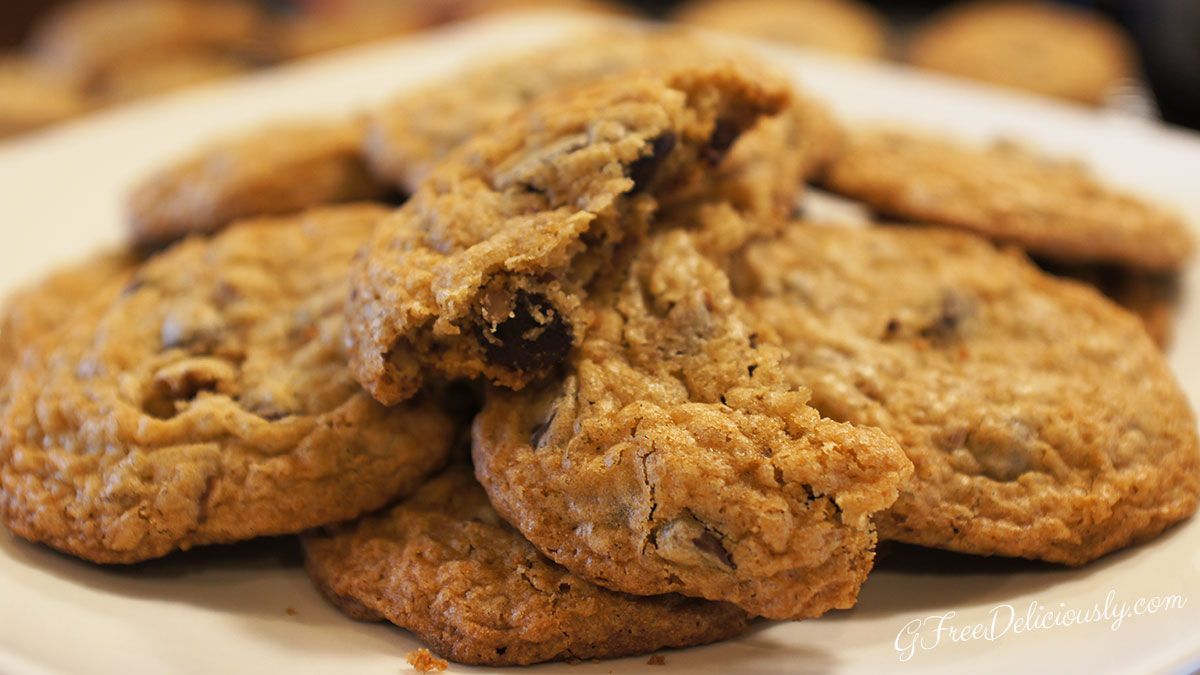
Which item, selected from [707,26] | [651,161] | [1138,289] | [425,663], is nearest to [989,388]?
[651,161]

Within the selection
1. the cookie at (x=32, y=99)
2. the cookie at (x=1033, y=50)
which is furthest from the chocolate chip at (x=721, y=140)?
the cookie at (x=32, y=99)

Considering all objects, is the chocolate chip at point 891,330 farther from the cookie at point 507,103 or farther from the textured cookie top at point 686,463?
the cookie at point 507,103

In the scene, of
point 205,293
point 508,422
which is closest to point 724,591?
point 508,422

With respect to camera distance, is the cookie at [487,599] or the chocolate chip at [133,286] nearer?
the cookie at [487,599]

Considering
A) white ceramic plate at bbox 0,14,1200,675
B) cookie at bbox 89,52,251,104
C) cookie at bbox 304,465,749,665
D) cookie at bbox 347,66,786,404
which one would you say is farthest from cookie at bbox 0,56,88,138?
cookie at bbox 304,465,749,665

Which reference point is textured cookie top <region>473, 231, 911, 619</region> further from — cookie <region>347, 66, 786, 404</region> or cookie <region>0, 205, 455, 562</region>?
cookie <region>0, 205, 455, 562</region>

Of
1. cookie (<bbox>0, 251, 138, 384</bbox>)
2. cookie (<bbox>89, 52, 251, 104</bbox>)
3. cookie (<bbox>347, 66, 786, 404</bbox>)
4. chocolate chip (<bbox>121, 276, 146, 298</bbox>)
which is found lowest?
cookie (<bbox>89, 52, 251, 104</bbox>)
